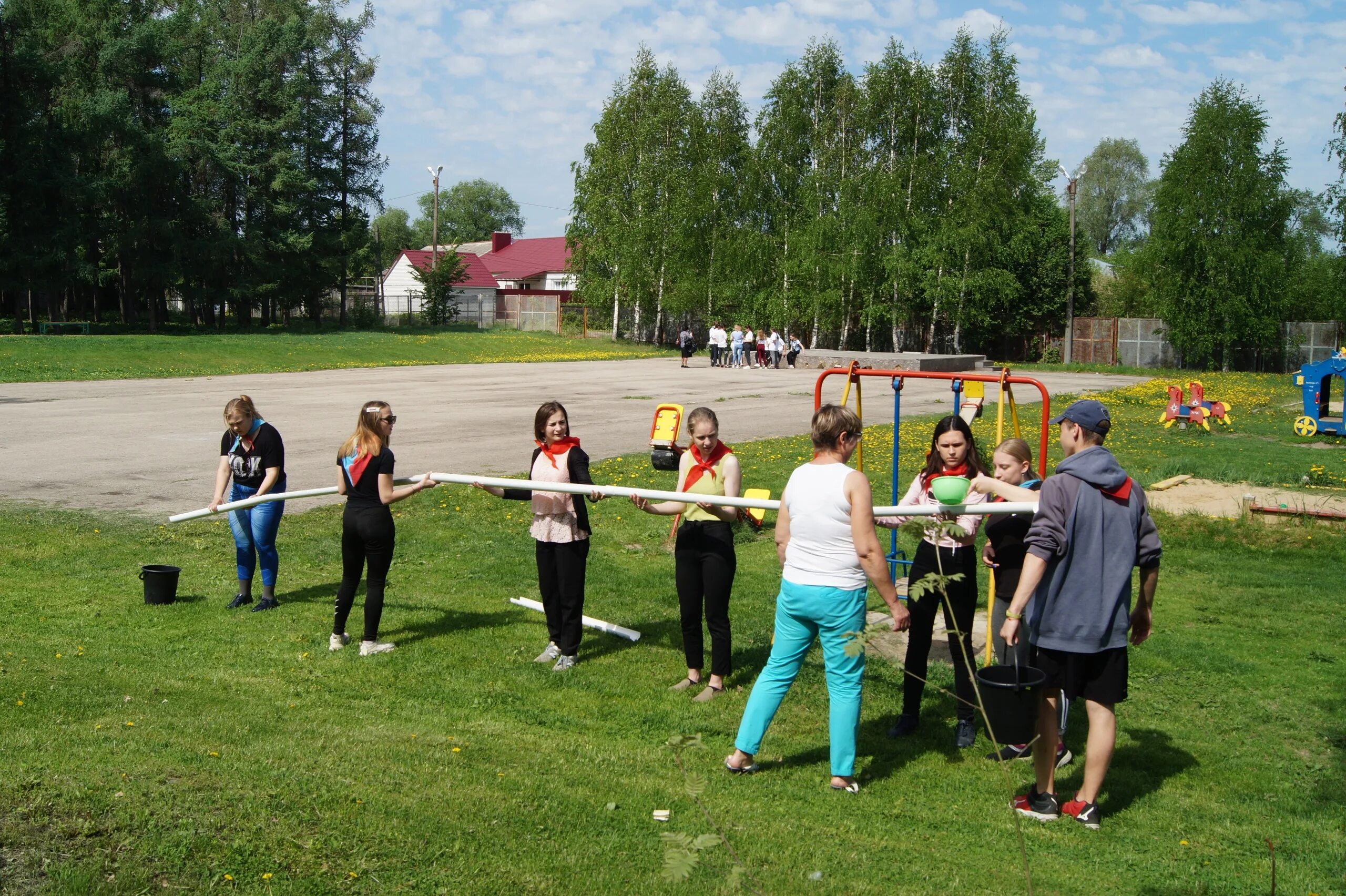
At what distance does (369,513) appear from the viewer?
25.1ft

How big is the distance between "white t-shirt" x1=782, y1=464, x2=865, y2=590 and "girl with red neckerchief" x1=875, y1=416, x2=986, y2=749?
0.97 m

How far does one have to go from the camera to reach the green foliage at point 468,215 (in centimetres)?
13812

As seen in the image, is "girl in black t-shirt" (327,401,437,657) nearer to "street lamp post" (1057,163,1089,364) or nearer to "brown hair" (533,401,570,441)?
"brown hair" (533,401,570,441)

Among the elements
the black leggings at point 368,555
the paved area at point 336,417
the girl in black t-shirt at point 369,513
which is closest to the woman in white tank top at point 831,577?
the girl in black t-shirt at point 369,513

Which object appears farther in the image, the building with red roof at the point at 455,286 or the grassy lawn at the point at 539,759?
the building with red roof at the point at 455,286

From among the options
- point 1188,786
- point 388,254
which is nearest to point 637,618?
point 1188,786

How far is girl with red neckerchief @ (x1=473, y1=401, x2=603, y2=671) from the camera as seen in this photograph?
7461 mm

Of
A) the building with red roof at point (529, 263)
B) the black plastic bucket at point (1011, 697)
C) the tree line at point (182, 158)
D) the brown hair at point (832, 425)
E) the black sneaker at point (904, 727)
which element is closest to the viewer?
the black plastic bucket at point (1011, 697)

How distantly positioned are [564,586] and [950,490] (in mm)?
3197

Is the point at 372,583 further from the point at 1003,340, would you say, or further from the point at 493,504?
the point at 1003,340

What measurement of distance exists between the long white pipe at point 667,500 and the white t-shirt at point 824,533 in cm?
37

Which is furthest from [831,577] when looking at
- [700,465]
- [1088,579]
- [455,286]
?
[455,286]

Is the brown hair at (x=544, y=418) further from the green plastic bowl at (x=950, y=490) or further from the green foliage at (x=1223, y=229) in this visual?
the green foliage at (x=1223, y=229)

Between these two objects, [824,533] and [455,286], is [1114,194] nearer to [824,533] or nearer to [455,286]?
[455,286]
